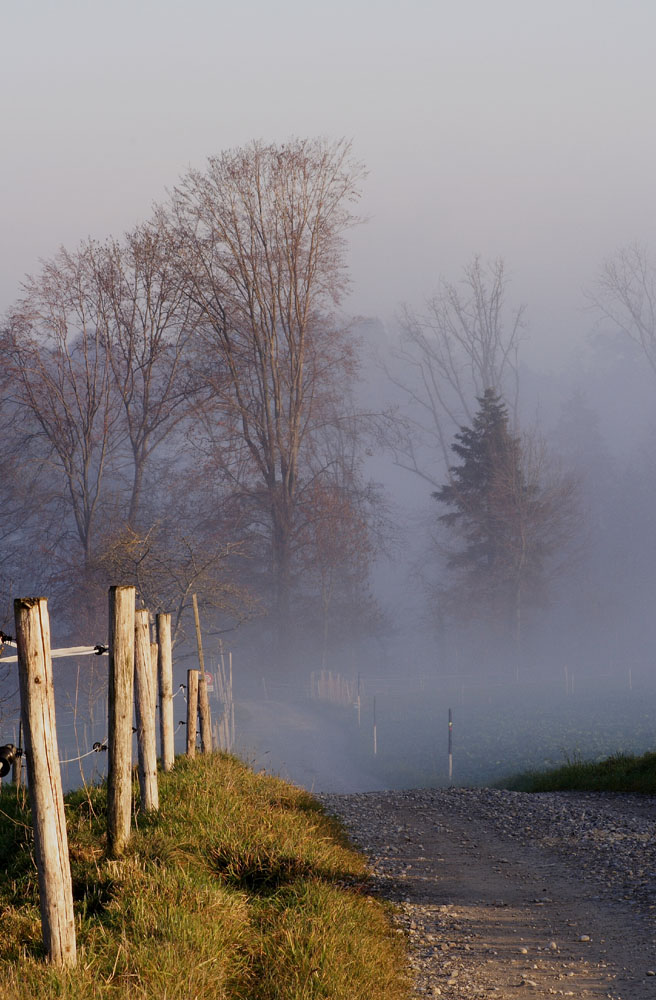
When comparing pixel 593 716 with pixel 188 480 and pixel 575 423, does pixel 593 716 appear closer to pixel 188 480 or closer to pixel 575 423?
pixel 188 480

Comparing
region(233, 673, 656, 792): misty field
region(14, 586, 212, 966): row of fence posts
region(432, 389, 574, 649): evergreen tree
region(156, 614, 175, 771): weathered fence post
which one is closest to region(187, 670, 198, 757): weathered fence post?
region(14, 586, 212, 966): row of fence posts

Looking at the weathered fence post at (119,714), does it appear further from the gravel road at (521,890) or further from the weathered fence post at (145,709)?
the gravel road at (521,890)

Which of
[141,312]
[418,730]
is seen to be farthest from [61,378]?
[418,730]

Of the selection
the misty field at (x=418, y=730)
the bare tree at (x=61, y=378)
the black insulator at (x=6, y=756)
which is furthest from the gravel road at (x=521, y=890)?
the bare tree at (x=61, y=378)

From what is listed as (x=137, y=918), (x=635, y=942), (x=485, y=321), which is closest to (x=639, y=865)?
(x=635, y=942)

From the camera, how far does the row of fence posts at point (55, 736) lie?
17.0 feet

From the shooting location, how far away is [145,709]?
8.68m

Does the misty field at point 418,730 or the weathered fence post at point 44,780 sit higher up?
the weathered fence post at point 44,780

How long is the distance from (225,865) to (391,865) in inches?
122

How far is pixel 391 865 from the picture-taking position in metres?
9.34

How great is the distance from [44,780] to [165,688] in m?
5.22

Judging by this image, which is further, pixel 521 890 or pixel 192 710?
pixel 192 710

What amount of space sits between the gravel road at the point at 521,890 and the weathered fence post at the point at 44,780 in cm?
256

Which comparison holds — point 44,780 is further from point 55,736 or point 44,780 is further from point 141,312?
point 141,312
